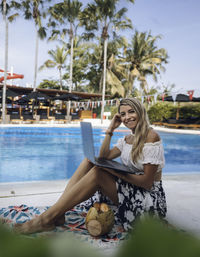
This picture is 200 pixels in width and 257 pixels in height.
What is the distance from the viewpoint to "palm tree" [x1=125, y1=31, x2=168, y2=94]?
28078mm

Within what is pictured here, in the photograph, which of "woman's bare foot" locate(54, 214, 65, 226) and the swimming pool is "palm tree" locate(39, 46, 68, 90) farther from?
"woman's bare foot" locate(54, 214, 65, 226)

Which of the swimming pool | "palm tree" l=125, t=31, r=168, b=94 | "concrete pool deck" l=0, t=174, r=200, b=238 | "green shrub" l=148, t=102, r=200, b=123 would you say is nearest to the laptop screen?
"concrete pool deck" l=0, t=174, r=200, b=238

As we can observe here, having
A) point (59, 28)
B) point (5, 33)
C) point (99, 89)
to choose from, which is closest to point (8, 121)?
point (5, 33)

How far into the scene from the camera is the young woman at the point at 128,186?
78.7 inches

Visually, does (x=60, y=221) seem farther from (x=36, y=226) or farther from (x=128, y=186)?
(x=128, y=186)

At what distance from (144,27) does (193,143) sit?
22516 mm

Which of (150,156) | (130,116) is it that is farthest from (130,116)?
(150,156)

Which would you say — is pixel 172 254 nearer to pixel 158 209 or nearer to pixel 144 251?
pixel 144 251

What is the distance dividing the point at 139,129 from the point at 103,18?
21.4 m

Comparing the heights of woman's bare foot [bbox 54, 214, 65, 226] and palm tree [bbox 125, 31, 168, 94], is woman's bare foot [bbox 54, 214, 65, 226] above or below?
below

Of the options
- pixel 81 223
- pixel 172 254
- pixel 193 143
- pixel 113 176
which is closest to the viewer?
pixel 172 254

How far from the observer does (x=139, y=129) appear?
2.25 metres

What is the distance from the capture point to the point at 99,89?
28031 millimetres

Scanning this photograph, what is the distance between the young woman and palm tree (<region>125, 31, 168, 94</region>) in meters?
25.9
